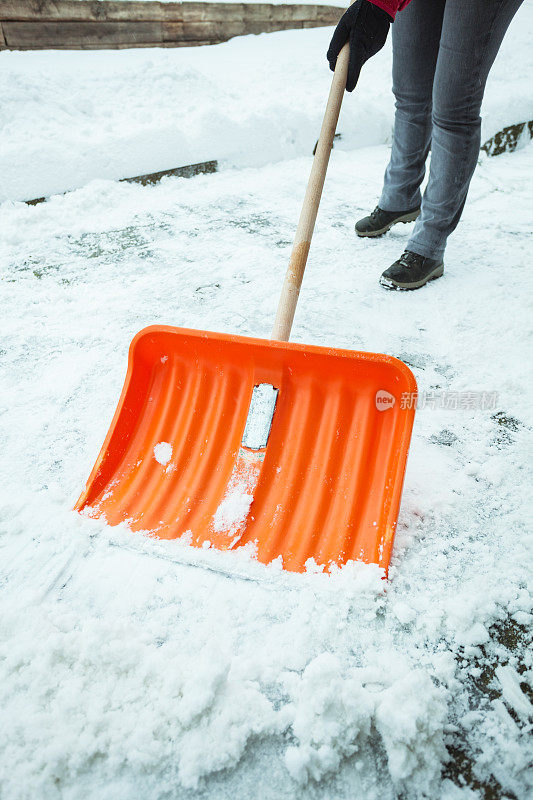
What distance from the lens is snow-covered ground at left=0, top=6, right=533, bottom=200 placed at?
281 cm

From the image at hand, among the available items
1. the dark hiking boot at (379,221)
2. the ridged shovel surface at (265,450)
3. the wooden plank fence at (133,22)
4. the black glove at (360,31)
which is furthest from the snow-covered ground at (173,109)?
the ridged shovel surface at (265,450)

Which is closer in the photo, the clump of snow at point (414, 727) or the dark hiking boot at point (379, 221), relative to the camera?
the clump of snow at point (414, 727)

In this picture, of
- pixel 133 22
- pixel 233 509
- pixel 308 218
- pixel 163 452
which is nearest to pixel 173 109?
pixel 133 22

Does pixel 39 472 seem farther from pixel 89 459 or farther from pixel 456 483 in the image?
pixel 456 483

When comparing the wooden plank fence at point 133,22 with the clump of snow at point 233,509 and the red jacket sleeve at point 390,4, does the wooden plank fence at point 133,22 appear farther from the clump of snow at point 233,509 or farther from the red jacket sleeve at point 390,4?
the clump of snow at point 233,509

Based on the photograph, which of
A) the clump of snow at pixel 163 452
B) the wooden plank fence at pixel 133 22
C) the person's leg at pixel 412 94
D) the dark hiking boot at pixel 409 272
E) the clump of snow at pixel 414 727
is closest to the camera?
the clump of snow at pixel 414 727

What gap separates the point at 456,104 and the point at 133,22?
3564 millimetres

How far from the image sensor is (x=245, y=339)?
120cm

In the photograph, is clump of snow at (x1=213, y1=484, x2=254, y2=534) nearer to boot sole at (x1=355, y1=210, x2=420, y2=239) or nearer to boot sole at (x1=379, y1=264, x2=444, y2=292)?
boot sole at (x1=379, y1=264, x2=444, y2=292)

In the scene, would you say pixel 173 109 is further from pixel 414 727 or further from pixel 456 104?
pixel 414 727

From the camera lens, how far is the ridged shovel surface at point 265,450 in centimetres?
107

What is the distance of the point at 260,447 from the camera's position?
117 centimetres

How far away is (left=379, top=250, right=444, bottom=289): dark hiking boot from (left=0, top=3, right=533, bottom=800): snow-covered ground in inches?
3.3

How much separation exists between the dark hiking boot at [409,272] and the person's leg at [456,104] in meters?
0.03
